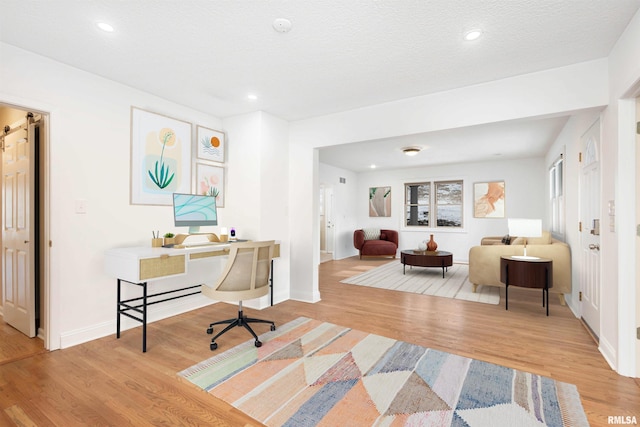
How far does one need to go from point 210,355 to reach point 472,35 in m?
3.28

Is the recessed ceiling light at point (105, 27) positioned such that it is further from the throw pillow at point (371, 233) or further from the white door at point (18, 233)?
the throw pillow at point (371, 233)

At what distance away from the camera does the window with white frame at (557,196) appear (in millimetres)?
4738

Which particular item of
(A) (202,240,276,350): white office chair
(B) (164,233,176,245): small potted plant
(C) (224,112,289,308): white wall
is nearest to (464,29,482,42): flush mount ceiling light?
(A) (202,240,276,350): white office chair

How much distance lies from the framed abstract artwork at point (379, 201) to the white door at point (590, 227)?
18.2 feet

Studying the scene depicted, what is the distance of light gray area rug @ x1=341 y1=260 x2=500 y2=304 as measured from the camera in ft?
15.1

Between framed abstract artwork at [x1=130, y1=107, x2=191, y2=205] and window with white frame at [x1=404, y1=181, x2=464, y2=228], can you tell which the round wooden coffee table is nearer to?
window with white frame at [x1=404, y1=181, x2=464, y2=228]

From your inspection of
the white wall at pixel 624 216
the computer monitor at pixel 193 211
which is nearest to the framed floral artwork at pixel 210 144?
the computer monitor at pixel 193 211

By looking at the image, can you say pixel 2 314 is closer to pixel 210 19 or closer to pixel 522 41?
pixel 210 19

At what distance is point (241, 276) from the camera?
285 cm

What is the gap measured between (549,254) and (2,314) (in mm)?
6561

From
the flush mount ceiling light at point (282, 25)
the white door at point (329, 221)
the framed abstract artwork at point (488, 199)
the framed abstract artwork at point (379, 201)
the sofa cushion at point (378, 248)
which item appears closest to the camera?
the flush mount ceiling light at point (282, 25)

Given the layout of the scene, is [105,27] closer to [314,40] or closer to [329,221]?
[314,40]

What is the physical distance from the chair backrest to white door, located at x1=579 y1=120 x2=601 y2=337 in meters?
3.16

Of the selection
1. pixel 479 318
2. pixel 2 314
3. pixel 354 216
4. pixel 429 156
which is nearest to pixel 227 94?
pixel 2 314
